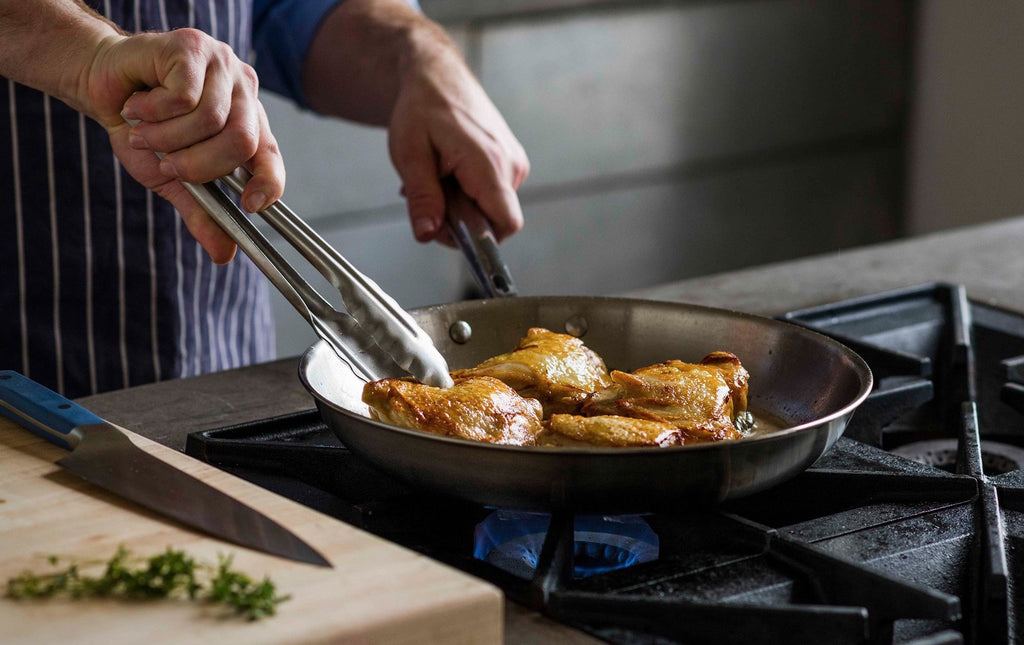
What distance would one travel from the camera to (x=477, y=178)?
1.47 metres

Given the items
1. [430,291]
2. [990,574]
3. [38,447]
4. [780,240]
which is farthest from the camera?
[780,240]

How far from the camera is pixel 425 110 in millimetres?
1533

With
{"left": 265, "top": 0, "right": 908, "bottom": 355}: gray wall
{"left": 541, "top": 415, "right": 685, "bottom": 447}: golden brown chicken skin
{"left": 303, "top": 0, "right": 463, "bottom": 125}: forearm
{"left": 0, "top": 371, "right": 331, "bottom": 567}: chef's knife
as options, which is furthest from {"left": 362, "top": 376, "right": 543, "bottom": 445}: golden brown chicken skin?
{"left": 265, "top": 0, "right": 908, "bottom": 355}: gray wall

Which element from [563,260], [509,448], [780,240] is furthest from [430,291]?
[509,448]

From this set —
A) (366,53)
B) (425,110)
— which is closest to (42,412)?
(425,110)

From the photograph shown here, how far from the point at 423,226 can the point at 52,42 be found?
19.7 inches

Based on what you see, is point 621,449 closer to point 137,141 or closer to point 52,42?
point 137,141

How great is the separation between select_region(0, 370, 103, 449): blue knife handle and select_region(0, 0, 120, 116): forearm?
28 centimetres

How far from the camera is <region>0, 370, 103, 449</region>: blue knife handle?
3.11 feet

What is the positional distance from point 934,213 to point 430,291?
6.89ft

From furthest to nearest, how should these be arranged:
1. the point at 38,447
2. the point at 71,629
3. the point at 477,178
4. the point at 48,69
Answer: the point at 477,178
the point at 48,69
the point at 38,447
the point at 71,629

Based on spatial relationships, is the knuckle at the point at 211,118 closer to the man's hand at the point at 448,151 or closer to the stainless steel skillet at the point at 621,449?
the stainless steel skillet at the point at 621,449

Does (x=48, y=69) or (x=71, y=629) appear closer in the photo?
(x=71, y=629)

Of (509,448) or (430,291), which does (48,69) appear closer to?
(509,448)
